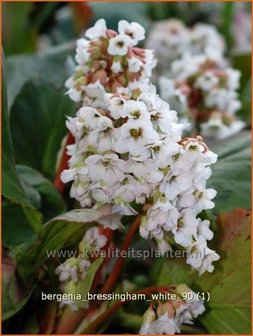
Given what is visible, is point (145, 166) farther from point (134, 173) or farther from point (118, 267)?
point (118, 267)

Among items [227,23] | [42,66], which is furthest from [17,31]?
[227,23]

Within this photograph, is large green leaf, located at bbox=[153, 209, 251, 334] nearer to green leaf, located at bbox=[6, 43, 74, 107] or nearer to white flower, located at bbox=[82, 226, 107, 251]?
white flower, located at bbox=[82, 226, 107, 251]

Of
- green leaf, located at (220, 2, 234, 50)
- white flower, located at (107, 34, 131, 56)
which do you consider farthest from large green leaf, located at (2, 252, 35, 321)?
green leaf, located at (220, 2, 234, 50)

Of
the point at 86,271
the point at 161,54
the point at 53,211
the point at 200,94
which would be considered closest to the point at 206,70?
the point at 200,94

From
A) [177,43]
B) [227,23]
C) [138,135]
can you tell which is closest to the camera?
[138,135]

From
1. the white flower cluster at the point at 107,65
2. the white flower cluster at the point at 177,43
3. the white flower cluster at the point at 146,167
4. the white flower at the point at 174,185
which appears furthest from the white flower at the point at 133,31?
the white flower cluster at the point at 177,43

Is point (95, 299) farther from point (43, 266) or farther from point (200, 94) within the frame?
point (200, 94)

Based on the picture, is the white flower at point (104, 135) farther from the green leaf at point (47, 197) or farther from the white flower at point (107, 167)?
the green leaf at point (47, 197)
